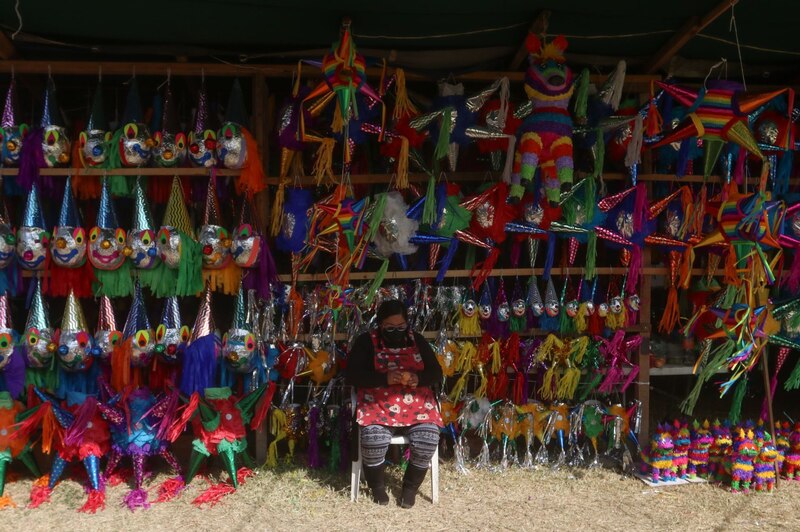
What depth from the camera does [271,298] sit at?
3.61 meters

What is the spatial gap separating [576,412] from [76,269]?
8.93ft

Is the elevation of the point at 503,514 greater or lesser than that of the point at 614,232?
lesser

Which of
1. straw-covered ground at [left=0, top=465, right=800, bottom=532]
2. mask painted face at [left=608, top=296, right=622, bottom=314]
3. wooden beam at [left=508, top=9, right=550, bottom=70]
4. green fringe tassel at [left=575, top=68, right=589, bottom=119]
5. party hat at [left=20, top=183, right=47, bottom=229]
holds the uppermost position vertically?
wooden beam at [left=508, top=9, right=550, bottom=70]

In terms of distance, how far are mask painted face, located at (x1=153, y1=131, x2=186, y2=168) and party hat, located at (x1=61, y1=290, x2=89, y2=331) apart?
2.59 feet

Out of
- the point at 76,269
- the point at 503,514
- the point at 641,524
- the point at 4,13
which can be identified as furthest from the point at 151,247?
the point at 641,524

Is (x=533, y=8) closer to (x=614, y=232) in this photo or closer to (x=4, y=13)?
(x=614, y=232)

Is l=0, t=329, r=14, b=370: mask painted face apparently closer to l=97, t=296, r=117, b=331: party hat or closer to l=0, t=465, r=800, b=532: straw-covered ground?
l=97, t=296, r=117, b=331: party hat

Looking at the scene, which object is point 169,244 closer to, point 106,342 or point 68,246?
point 68,246

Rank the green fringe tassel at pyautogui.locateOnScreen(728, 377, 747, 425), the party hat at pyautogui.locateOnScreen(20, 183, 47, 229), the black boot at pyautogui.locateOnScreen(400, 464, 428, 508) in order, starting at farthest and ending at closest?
the green fringe tassel at pyautogui.locateOnScreen(728, 377, 747, 425) → the party hat at pyautogui.locateOnScreen(20, 183, 47, 229) → the black boot at pyautogui.locateOnScreen(400, 464, 428, 508)

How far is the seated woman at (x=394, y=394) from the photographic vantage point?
323 centimetres

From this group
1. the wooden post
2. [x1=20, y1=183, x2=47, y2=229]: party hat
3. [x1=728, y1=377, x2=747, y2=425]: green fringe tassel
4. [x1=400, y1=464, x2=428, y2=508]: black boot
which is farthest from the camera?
[x1=728, y1=377, x2=747, y2=425]: green fringe tassel

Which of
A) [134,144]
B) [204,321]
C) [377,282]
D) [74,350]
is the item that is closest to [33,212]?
[134,144]

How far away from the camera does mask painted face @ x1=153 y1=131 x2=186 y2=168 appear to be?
3.39 m

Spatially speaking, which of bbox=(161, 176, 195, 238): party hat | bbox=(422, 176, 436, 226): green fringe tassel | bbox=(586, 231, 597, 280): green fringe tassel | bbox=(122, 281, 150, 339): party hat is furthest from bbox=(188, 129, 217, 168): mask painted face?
bbox=(586, 231, 597, 280): green fringe tassel
